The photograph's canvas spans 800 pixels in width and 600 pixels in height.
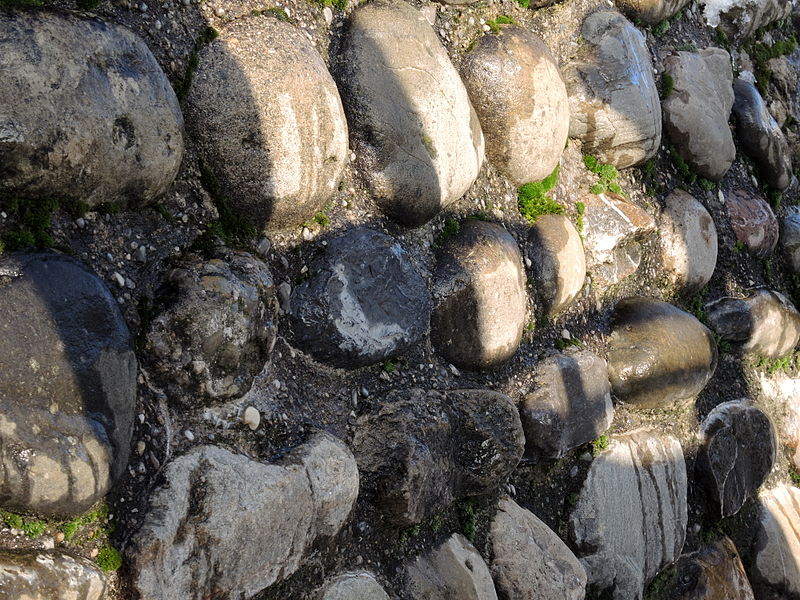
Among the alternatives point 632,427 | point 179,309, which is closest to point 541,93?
point 632,427

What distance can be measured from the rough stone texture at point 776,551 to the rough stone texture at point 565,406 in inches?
62.2

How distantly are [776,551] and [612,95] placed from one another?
97.3 inches

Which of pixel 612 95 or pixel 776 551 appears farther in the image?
pixel 776 551

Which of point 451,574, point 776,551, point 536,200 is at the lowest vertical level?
point 776,551

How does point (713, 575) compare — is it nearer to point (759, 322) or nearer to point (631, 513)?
point (631, 513)

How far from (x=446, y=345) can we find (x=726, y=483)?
6.42 ft

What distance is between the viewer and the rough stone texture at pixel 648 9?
12.7 feet

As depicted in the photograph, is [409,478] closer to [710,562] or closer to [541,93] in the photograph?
[541,93]

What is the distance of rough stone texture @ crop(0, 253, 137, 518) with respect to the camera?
147 centimetres

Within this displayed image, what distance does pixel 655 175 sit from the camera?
392 cm

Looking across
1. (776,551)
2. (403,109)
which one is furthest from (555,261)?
(776,551)

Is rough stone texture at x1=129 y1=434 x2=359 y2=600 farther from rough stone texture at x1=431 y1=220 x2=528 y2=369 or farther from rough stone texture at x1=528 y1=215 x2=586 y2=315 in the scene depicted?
rough stone texture at x1=528 y1=215 x2=586 y2=315

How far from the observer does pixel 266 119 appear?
204cm

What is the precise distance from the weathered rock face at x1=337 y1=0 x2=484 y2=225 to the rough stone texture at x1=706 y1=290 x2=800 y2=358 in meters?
2.08
